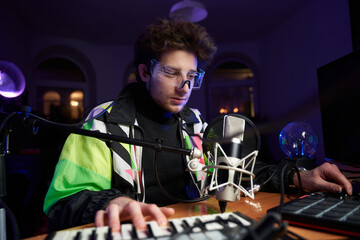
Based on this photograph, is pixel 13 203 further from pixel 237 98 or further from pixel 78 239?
pixel 237 98

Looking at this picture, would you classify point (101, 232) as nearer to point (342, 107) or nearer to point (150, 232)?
point (150, 232)

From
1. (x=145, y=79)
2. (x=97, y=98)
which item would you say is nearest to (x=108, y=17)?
(x=97, y=98)

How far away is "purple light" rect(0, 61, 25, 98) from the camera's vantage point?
2.35 ft

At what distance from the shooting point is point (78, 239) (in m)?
0.54

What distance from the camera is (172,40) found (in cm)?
145

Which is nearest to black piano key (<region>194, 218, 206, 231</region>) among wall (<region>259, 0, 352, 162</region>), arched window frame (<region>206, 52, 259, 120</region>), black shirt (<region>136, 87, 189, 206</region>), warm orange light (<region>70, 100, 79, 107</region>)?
black shirt (<region>136, 87, 189, 206</region>)

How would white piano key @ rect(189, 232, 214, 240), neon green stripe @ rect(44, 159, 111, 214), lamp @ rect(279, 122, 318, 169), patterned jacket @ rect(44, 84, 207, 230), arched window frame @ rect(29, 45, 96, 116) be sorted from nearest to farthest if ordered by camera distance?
white piano key @ rect(189, 232, 214, 240) < patterned jacket @ rect(44, 84, 207, 230) < neon green stripe @ rect(44, 159, 111, 214) < lamp @ rect(279, 122, 318, 169) < arched window frame @ rect(29, 45, 96, 116)

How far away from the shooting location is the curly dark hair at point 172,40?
1.45m

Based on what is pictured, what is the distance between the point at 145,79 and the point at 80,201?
2.90ft

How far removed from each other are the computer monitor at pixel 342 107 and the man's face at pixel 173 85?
774mm

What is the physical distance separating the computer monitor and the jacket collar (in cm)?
78

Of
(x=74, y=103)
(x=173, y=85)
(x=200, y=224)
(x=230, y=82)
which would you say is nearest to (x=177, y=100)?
(x=173, y=85)

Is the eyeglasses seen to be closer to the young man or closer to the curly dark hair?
the young man

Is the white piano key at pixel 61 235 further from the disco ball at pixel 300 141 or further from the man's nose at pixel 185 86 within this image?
the disco ball at pixel 300 141
